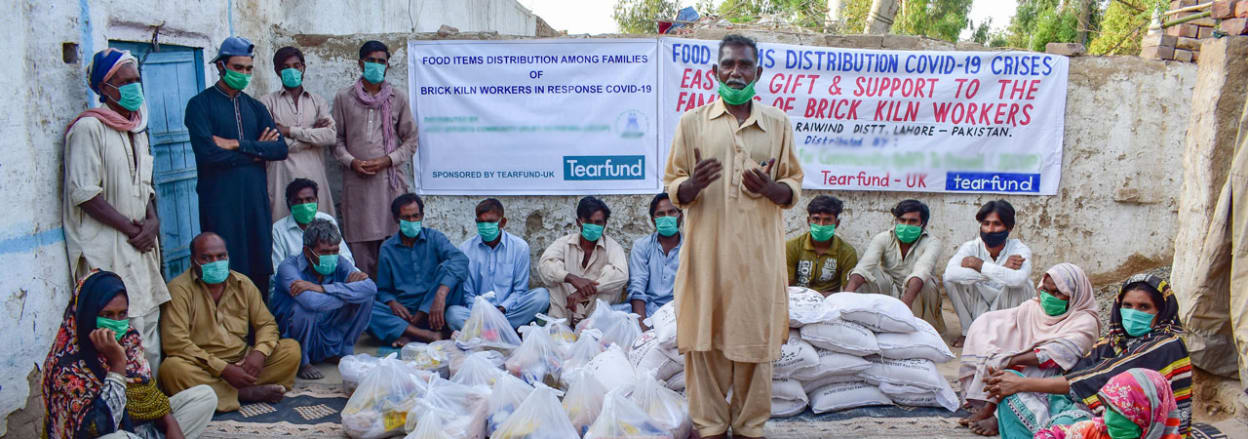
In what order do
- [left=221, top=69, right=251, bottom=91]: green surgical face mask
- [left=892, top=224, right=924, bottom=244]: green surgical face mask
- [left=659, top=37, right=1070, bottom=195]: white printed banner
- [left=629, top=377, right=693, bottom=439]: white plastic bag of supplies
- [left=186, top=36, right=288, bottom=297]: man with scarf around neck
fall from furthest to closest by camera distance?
[left=659, top=37, right=1070, bottom=195]: white printed banner → [left=892, top=224, right=924, bottom=244]: green surgical face mask → [left=221, top=69, right=251, bottom=91]: green surgical face mask → [left=186, top=36, right=288, bottom=297]: man with scarf around neck → [left=629, top=377, right=693, bottom=439]: white plastic bag of supplies

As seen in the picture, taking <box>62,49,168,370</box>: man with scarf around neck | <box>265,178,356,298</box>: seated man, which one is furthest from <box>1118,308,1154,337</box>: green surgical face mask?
<box>62,49,168,370</box>: man with scarf around neck

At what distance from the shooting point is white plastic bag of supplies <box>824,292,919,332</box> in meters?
4.36

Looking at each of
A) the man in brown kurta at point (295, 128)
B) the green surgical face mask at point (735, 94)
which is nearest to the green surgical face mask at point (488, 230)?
the man in brown kurta at point (295, 128)

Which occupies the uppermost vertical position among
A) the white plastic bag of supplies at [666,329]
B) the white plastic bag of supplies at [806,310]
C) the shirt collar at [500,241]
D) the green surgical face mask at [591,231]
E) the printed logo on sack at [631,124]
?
the printed logo on sack at [631,124]

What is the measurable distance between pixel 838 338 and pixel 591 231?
1875mm

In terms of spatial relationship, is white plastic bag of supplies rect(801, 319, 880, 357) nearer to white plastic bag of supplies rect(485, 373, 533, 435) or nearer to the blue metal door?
white plastic bag of supplies rect(485, 373, 533, 435)

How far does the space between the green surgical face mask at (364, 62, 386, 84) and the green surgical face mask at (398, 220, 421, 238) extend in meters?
1.14

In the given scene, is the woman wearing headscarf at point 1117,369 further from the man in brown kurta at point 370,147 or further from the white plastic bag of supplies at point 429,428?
the man in brown kurta at point 370,147

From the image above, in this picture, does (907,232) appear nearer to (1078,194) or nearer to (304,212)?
(1078,194)

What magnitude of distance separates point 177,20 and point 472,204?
2272 millimetres

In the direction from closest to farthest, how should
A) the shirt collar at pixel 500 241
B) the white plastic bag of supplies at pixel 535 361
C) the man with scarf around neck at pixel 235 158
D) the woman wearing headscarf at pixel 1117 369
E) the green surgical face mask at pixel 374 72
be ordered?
the woman wearing headscarf at pixel 1117 369
the white plastic bag of supplies at pixel 535 361
the man with scarf around neck at pixel 235 158
the shirt collar at pixel 500 241
the green surgical face mask at pixel 374 72

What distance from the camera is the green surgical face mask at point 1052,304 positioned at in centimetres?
396

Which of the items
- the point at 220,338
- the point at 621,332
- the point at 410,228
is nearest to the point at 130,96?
the point at 220,338

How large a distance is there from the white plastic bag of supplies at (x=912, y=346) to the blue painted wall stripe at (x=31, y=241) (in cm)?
404
